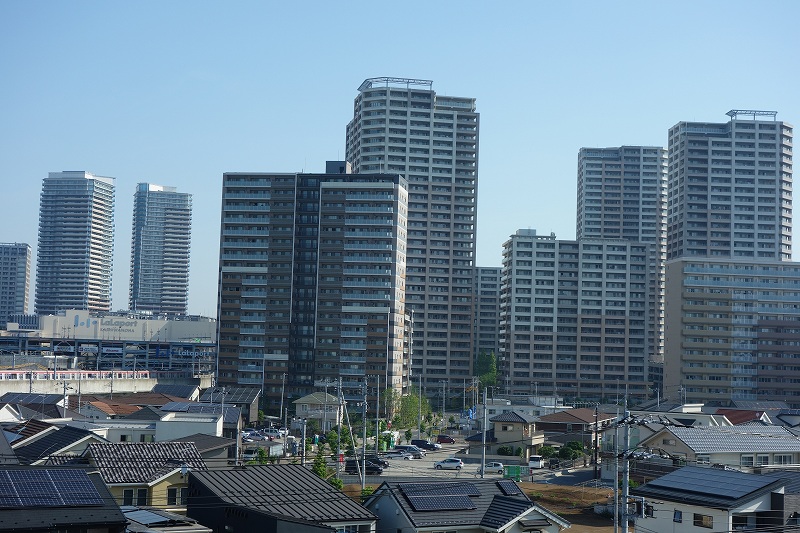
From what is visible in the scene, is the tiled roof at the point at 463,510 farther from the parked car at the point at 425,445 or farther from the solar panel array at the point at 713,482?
the parked car at the point at 425,445

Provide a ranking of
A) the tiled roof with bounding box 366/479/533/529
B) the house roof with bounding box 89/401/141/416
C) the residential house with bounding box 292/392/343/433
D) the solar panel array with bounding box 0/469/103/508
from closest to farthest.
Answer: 1. the solar panel array with bounding box 0/469/103/508
2. the tiled roof with bounding box 366/479/533/529
3. the house roof with bounding box 89/401/141/416
4. the residential house with bounding box 292/392/343/433

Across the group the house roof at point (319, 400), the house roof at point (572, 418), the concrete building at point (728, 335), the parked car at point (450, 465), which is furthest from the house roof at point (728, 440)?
the concrete building at point (728, 335)

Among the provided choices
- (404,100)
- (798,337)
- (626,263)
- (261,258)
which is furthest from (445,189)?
(798,337)

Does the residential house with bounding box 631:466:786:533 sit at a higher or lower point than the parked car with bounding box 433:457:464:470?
higher

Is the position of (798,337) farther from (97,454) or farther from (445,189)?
(97,454)

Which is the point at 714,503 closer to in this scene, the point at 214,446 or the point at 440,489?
the point at 440,489

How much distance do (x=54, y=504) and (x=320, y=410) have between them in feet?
230

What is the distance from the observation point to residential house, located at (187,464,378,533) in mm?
26578

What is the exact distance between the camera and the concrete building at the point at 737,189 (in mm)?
169750

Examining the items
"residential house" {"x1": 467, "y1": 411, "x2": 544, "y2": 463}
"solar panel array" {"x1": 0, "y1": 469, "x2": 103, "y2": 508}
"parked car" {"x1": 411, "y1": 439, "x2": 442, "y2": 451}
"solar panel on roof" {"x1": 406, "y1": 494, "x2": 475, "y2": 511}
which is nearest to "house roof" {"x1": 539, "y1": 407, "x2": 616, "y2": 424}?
"residential house" {"x1": 467, "y1": 411, "x2": 544, "y2": 463}

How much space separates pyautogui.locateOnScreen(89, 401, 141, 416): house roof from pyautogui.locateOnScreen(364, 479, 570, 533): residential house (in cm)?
4802

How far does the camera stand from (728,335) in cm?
13275

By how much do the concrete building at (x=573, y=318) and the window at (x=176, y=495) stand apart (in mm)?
123947

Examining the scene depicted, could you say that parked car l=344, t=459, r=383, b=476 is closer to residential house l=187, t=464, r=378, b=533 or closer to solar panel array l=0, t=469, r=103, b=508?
residential house l=187, t=464, r=378, b=533
